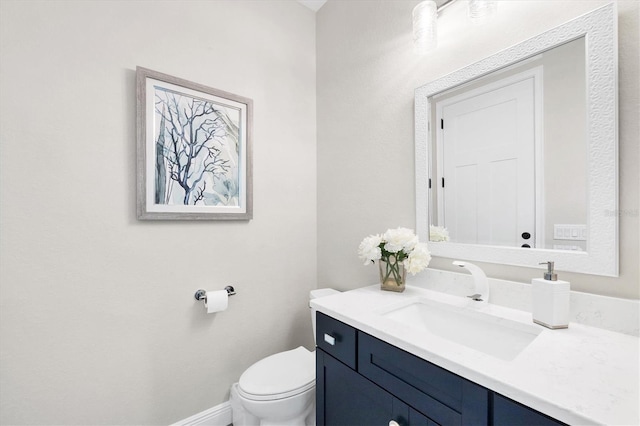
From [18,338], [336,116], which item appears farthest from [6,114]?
[336,116]

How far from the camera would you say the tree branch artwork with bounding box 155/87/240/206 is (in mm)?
1429

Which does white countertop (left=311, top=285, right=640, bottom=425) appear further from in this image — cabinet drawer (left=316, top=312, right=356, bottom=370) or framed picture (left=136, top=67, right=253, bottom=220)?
framed picture (left=136, top=67, right=253, bottom=220)

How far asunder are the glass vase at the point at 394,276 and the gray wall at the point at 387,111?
168 millimetres

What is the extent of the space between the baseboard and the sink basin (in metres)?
1.20

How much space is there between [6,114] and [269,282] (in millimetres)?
1424

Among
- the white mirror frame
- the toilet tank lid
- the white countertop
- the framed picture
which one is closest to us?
the white countertop

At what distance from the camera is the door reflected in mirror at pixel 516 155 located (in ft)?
3.10

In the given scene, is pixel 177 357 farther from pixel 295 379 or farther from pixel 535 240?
pixel 535 240

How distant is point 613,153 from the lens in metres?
0.86

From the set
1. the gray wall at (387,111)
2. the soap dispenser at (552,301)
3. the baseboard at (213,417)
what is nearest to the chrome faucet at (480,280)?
the gray wall at (387,111)

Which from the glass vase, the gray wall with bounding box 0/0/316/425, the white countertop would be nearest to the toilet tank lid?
the gray wall with bounding box 0/0/316/425

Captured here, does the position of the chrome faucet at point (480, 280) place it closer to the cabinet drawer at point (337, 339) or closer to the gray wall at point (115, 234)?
the cabinet drawer at point (337, 339)

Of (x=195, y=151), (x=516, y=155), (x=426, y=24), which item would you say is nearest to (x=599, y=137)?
(x=516, y=155)

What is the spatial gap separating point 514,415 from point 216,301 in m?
1.33
